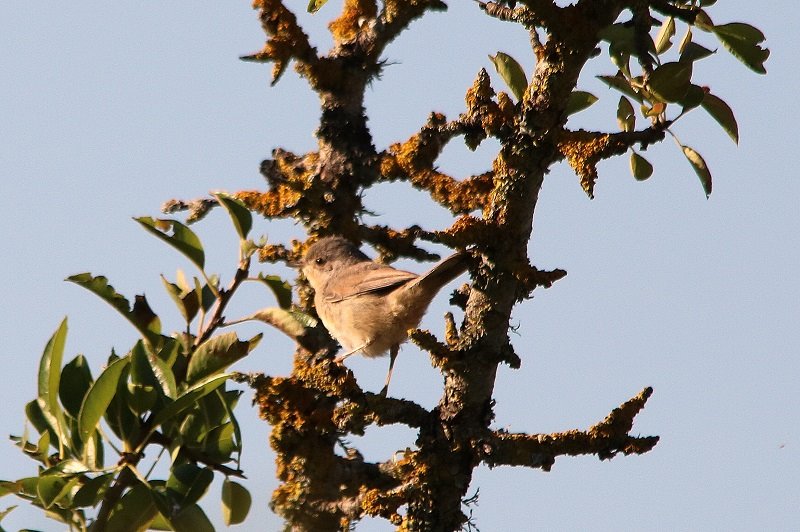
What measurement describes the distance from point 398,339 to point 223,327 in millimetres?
3794

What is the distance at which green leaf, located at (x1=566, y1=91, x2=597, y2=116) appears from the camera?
13.2ft

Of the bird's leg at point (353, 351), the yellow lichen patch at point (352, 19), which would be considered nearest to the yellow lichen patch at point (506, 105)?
the yellow lichen patch at point (352, 19)

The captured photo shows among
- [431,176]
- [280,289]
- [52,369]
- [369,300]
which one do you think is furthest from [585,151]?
[369,300]

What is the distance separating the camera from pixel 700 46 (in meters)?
3.50

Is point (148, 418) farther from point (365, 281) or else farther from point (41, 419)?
point (365, 281)

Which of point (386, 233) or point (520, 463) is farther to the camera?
point (386, 233)

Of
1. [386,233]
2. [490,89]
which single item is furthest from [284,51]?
[490,89]

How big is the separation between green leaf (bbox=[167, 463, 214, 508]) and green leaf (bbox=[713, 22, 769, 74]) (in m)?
2.20

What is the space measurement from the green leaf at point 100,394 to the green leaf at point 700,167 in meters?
2.12

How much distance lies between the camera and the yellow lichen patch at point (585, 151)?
11.0 feet

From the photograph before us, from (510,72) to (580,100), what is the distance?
36cm

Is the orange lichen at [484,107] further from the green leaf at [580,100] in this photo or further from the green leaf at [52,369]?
the green leaf at [52,369]

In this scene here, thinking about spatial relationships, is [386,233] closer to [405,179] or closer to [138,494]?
[405,179]

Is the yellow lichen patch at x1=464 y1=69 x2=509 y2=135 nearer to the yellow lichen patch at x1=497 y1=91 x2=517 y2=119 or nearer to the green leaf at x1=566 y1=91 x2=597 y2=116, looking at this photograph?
the yellow lichen patch at x1=497 y1=91 x2=517 y2=119
